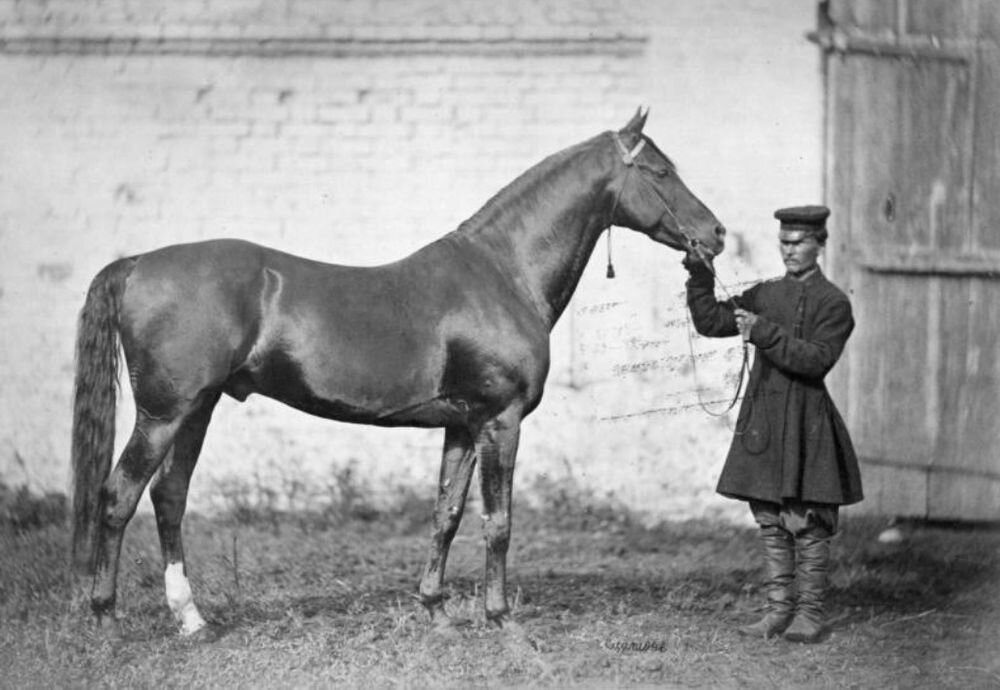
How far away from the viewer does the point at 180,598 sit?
19.5 ft

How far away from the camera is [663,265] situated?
340 inches

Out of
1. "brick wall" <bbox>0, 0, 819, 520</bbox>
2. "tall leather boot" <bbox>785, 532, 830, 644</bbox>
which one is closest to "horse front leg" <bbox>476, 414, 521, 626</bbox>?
"tall leather boot" <bbox>785, 532, 830, 644</bbox>

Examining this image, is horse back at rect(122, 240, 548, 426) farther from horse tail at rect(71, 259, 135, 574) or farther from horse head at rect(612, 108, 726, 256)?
horse head at rect(612, 108, 726, 256)

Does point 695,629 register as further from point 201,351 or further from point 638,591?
point 201,351

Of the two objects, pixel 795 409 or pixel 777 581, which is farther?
pixel 777 581

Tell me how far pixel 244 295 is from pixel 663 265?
3.65m

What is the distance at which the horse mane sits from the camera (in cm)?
622

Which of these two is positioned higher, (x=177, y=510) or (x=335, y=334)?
(x=335, y=334)

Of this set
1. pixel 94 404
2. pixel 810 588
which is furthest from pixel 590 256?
pixel 94 404

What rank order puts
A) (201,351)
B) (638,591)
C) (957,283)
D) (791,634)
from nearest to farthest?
(201,351), (791,634), (638,591), (957,283)

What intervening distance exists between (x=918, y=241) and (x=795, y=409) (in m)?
2.82

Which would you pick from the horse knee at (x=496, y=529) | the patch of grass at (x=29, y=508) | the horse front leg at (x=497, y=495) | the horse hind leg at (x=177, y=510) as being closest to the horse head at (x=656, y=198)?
the horse front leg at (x=497, y=495)

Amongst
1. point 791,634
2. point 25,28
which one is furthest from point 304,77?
point 791,634

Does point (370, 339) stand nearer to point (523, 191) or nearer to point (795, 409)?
point (523, 191)
